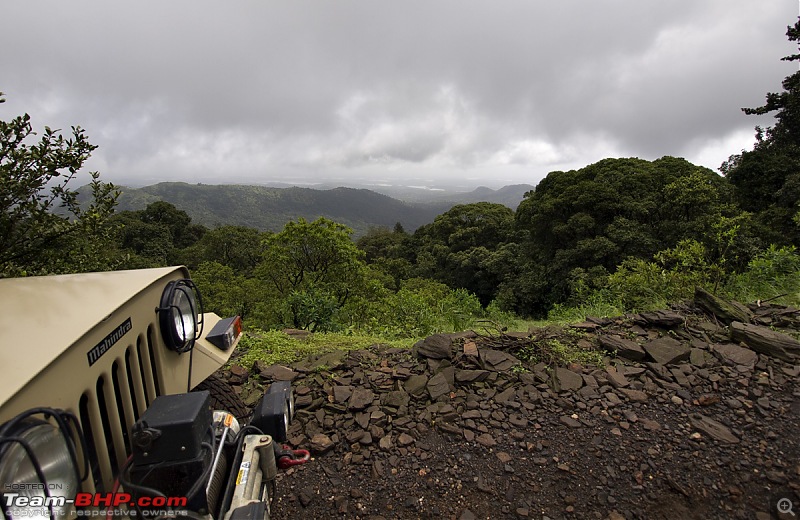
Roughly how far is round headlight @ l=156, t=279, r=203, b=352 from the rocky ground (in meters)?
1.33

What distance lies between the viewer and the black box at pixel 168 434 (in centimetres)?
144

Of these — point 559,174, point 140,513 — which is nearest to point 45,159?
point 140,513

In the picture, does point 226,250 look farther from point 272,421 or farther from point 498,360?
point 272,421

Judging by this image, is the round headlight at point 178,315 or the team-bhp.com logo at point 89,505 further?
the round headlight at point 178,315

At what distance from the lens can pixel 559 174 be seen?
16.6 m

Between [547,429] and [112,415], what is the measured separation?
10.2 ft

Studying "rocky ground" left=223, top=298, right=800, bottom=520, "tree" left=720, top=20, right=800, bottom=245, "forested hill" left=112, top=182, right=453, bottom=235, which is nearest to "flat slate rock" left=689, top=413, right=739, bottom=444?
"rocky ground" left=223, top=298, right=800, bottom=520

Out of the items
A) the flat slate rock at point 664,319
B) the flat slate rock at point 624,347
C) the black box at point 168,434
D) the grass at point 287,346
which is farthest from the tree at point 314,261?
the black box at point 168,434

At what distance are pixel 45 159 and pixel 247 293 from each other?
8.56 m

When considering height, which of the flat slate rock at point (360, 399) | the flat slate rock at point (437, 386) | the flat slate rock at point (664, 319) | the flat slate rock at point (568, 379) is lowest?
the flat slate rock at point (360, 399)

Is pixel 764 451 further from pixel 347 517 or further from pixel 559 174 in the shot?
pixel 559 174

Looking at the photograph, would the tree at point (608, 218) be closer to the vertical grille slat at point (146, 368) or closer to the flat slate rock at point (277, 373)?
the flat slate rock at point (277, 373)

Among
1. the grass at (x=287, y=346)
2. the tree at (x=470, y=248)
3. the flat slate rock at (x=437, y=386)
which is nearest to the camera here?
the flat slate rock at (x=437, y=386)

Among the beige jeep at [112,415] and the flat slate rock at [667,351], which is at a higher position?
the beige jeep at [112,415]
